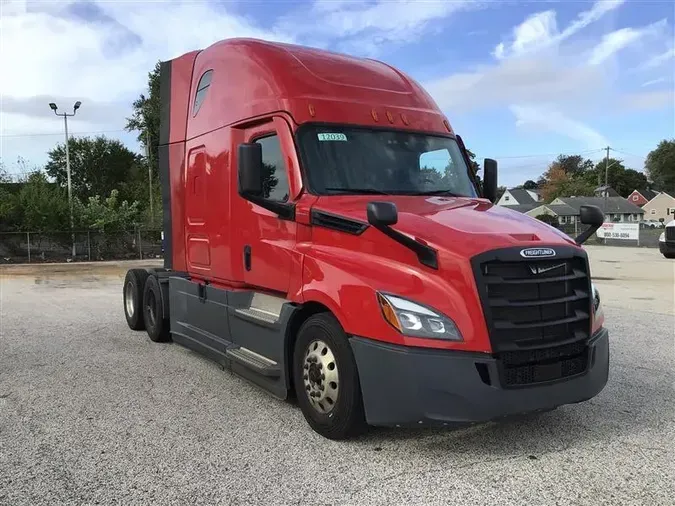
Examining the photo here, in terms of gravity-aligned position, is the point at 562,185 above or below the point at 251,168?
above

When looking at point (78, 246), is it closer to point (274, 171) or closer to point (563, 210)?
point (274, 171)

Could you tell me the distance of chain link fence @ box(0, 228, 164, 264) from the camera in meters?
29.1

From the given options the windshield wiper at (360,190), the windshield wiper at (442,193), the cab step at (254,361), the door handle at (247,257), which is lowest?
the cab step at (254,361)

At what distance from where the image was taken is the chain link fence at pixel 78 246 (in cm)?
2908

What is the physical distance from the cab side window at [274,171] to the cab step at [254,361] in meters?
1.40

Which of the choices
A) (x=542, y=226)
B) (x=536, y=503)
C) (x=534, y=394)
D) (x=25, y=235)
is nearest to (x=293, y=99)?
(x=542, y=226)

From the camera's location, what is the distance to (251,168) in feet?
16.2

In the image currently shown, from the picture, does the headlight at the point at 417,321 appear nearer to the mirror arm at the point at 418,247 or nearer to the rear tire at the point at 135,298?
the mirror arm at the point at 418,247

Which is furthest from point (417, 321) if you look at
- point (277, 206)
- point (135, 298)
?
point (135, 298)

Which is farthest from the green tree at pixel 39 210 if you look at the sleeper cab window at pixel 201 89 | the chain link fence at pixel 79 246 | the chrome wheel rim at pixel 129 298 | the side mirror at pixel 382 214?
the side mirror at pixel 382 214

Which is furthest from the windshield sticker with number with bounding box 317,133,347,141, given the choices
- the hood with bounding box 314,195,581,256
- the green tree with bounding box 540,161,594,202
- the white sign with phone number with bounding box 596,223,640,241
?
the green tree with bounding box 540,161,594,202

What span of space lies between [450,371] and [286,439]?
4.78 ft

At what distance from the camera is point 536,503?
11.5 ft

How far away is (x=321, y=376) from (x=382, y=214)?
135cm
